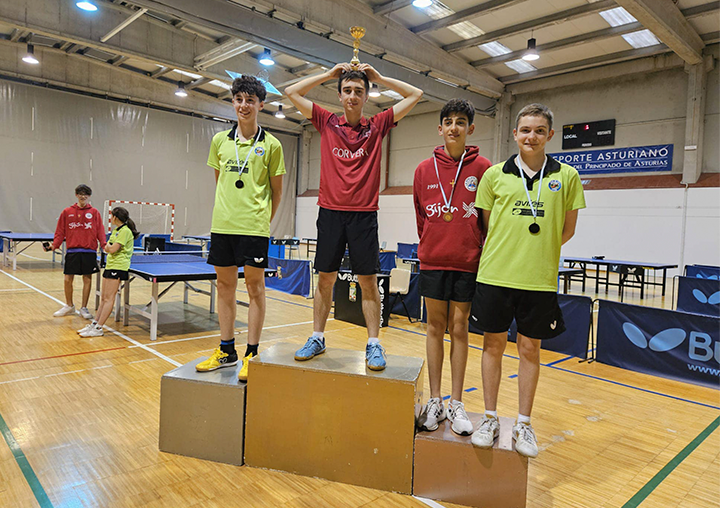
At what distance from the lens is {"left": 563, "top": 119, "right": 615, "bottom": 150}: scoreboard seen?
1460 centimetres

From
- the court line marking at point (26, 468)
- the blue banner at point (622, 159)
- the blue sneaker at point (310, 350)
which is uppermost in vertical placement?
the blue banner at point (622, 159)

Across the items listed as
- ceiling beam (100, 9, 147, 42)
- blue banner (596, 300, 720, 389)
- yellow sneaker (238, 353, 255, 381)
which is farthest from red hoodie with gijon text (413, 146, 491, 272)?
ceiling beam (100, 9, 147, 42)

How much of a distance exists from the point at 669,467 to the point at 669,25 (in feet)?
36.9

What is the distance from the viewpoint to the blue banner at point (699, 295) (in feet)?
23.5

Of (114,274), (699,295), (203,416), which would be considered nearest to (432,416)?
(203,416)

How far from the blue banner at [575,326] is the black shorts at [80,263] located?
20.2ft

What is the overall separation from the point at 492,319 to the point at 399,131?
62.0 ft

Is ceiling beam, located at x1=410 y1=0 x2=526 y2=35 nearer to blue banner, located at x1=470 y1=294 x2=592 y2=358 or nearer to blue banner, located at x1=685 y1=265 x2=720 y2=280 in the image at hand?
blue banner, located at x1=685 y1=265 x2=720 y2=280

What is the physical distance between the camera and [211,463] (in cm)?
274

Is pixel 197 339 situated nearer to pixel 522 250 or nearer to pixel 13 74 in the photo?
pixel 522 250

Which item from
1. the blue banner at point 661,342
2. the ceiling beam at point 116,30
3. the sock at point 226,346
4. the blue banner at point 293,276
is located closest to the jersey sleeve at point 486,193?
the sock at point 226,346

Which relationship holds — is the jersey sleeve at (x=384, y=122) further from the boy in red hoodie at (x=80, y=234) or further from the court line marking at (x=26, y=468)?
the boy in red hoodie at (x=80, y=234)

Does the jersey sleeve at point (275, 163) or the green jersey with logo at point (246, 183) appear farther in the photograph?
the jersey sleeve at point (275, 163)

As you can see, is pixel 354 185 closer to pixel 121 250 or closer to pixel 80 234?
pixel 121 250
